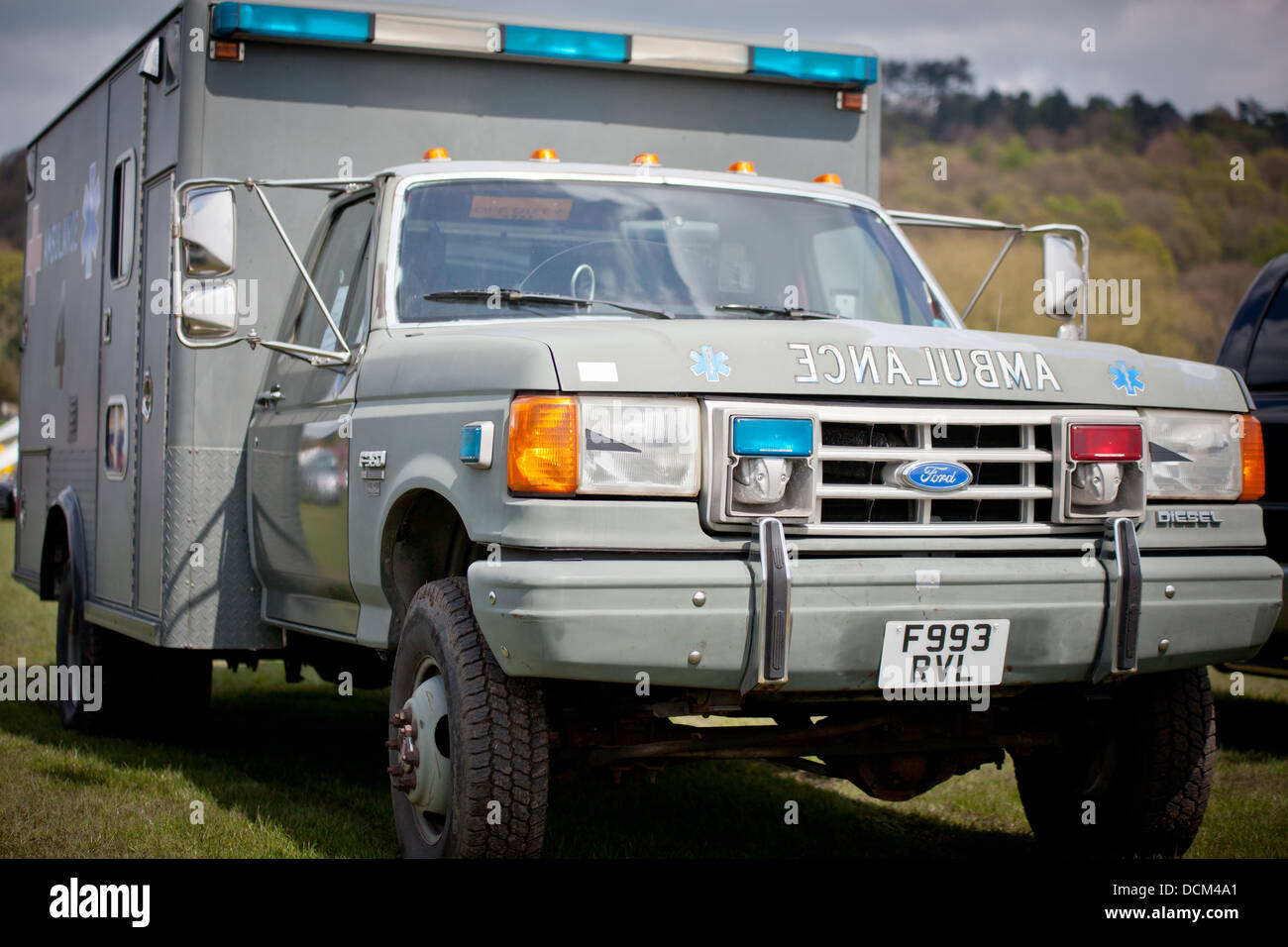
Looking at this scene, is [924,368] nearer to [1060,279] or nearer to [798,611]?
[798,611]

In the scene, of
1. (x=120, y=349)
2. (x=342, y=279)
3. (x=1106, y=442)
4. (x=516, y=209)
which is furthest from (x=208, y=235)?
(x=1106, y=442)

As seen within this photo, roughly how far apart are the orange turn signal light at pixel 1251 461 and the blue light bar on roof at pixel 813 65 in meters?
2.80

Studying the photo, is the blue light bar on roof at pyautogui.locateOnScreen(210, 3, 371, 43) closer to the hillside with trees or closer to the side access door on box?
the side access door on box

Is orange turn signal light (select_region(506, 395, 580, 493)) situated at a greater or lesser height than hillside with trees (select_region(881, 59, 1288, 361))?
lesser

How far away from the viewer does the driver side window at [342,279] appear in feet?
17.6

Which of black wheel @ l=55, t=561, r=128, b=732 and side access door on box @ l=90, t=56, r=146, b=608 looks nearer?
side access door on box @ l=90, t=56, r=146, b=608

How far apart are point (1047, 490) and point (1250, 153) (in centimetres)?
8189

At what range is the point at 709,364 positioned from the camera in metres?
3.98

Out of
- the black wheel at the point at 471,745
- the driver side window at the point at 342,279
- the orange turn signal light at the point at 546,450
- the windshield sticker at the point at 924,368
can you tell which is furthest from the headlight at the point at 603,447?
the driver side window at the point at 342,279

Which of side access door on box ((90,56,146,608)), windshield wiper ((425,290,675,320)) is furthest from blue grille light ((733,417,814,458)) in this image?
side access door on box ((90,56,146,608))

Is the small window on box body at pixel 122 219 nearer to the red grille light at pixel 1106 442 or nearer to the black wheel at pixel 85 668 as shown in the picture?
the black wheel at pixel 85 668

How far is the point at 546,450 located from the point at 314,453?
1698 mm

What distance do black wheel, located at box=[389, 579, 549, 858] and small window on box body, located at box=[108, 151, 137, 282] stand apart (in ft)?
11.0

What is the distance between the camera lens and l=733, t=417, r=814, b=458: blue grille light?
3.90 metres
